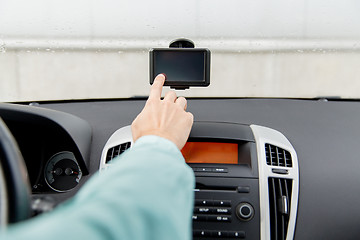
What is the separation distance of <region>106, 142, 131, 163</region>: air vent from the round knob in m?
0.55

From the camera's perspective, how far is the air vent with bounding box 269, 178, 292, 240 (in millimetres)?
1604

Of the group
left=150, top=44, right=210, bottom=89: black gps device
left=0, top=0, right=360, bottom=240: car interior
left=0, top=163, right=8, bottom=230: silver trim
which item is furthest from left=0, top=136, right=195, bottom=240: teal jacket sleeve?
left=150, top=44, right=210, bottom=89: black gps device

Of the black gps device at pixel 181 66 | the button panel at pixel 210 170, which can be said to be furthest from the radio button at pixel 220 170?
the black gps device at pixel 181 66

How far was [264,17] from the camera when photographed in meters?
2.71

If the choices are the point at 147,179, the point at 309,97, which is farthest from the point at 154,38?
the point at 147,179

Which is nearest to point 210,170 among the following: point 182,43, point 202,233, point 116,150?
point 202,233

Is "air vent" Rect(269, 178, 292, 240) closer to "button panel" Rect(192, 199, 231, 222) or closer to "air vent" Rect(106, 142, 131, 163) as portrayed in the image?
"button panel" Rect(192, 199, 231, 222)

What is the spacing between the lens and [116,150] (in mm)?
1720

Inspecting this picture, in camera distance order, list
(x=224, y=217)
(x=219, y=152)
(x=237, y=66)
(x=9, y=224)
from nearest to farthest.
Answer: (x=9, y=224)
(x=224, y=217)
(x=219, y=152)
(x=237, y=66)

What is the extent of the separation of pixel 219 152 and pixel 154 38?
109cm

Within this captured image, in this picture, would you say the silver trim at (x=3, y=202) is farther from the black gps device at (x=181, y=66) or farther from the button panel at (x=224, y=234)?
the button panel at (x=224, y=234)

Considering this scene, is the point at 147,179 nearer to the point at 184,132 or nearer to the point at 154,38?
the point at 184,132

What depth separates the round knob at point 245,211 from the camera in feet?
5.18

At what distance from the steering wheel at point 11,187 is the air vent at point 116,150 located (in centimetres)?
115
